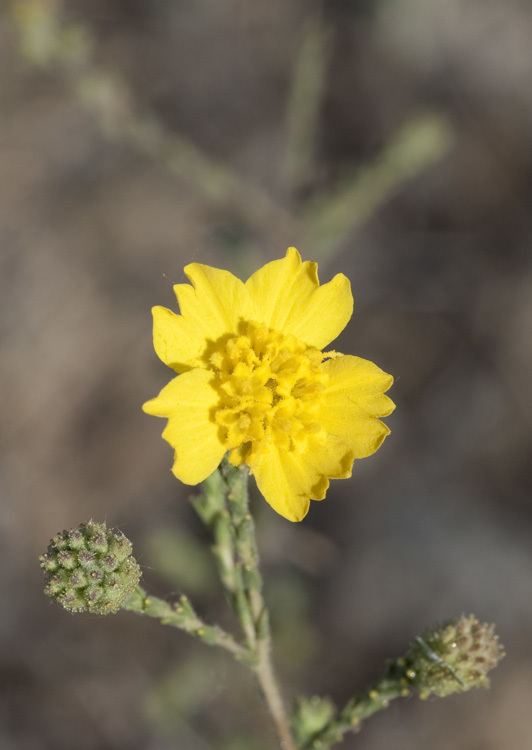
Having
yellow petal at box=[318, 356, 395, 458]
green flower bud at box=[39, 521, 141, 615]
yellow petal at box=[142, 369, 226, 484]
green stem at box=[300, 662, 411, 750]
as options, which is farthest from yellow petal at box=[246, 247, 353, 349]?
green stem at box=[300, 662, 411, 750]

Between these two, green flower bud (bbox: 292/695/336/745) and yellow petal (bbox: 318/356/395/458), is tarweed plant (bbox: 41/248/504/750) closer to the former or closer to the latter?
yellow petal (bbox: 318/356/395/458)

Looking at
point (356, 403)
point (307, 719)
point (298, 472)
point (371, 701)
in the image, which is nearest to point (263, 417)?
point (298, 472)

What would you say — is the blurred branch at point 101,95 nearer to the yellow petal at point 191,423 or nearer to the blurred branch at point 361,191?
the blurred branch at point 361,191

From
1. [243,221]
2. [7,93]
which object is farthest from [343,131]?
[7,93]

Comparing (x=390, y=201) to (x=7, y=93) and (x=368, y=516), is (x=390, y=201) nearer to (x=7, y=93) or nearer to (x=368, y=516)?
(x=368, y=516)

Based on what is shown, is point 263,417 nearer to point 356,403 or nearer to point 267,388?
point 267,388

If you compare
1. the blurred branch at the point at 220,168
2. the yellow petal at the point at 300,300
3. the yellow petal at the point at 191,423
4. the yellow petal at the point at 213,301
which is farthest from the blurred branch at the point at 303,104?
the yellow petal at the point at 191,423
